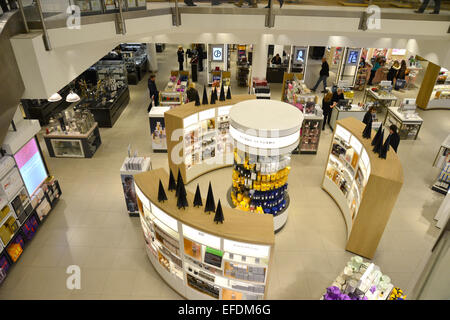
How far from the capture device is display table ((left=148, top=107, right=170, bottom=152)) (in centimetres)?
973

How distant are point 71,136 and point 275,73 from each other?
436 inches

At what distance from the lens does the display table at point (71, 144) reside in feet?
31.9

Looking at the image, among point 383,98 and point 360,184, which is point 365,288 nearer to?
point 360,184

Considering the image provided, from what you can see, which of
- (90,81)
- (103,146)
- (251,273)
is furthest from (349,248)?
(90,81)

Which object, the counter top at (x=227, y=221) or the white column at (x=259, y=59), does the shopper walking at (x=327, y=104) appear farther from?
the counter top at (x=227, y=221)

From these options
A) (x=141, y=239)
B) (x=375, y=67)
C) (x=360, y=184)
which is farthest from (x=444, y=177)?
(x=375, y=67)

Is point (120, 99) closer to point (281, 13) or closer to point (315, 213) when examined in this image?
point (281, 13)

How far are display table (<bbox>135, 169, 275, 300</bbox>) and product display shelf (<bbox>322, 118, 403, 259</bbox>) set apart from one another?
8.31ft

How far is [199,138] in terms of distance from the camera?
8531 mm

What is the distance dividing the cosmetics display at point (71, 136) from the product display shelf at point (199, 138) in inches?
135

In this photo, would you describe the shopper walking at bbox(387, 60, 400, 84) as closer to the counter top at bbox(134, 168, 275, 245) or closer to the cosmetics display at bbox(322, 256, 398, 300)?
the cosmetics display at bbox(322, 256, 398, 300)

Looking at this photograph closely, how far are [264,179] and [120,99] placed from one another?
8716 millimetres

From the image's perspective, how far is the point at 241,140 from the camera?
620 centimetres

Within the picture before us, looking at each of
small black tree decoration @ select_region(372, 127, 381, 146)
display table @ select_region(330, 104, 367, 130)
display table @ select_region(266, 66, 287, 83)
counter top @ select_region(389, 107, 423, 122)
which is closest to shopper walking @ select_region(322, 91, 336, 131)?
display table @ select_region(330, 104, 367, 130)
